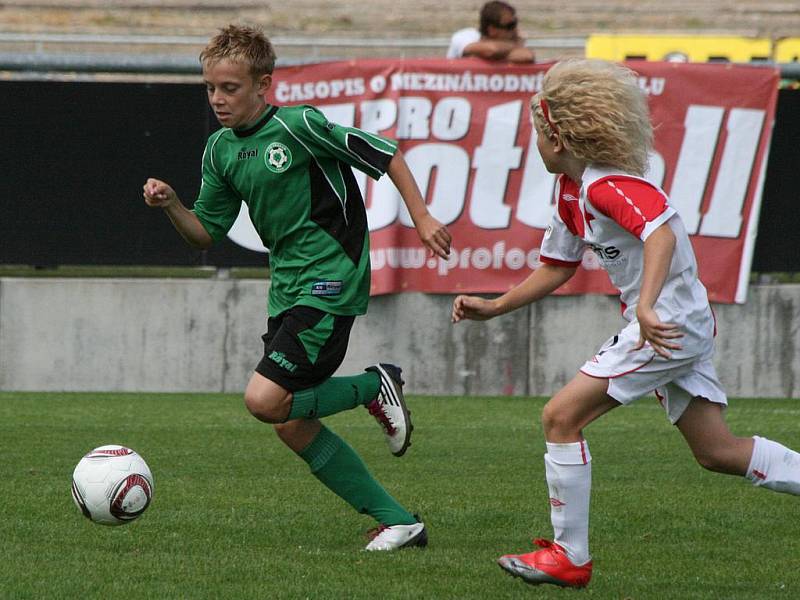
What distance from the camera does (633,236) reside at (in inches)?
175

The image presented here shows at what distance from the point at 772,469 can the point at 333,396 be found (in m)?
1.61

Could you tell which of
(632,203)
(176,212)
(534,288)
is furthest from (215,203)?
(632,203)

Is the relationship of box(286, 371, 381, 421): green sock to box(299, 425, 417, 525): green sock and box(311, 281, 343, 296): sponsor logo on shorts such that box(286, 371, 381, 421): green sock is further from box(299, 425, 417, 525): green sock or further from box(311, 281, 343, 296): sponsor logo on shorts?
box(311, 281, 343, 296): sponsor logo on shorts

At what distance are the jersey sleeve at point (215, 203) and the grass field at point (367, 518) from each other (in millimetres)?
1161

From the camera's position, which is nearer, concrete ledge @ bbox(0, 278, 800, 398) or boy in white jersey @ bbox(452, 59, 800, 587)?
boy in white jersey @ bbox(452, 59, 800, 587)

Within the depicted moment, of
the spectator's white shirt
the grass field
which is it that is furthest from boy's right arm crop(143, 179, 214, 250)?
the spectator's white shirt

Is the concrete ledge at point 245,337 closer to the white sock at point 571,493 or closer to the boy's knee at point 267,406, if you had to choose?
the boy's knee at point 267,406

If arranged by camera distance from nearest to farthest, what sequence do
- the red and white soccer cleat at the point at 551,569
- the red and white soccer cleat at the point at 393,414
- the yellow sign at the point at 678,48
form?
the red and white soccer cleat at the point at 551,569 → the red and white soccer cleat at the point at 393,414 → the yellow sign at the point at 678,48

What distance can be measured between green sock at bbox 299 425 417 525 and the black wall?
16.7 ft

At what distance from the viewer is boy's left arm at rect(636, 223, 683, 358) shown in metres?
4.11

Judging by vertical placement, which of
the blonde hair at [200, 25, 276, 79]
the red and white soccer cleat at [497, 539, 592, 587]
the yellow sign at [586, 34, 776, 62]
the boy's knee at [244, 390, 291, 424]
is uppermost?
the yellow sign at [586, 34, 776, 62]

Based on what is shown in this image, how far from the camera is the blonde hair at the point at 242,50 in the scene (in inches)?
203

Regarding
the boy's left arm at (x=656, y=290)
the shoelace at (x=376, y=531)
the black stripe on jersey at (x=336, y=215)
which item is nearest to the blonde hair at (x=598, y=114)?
the boy's left arm at (x=656, y=290)

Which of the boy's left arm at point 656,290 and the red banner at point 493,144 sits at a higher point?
the red banner at point 493,144
